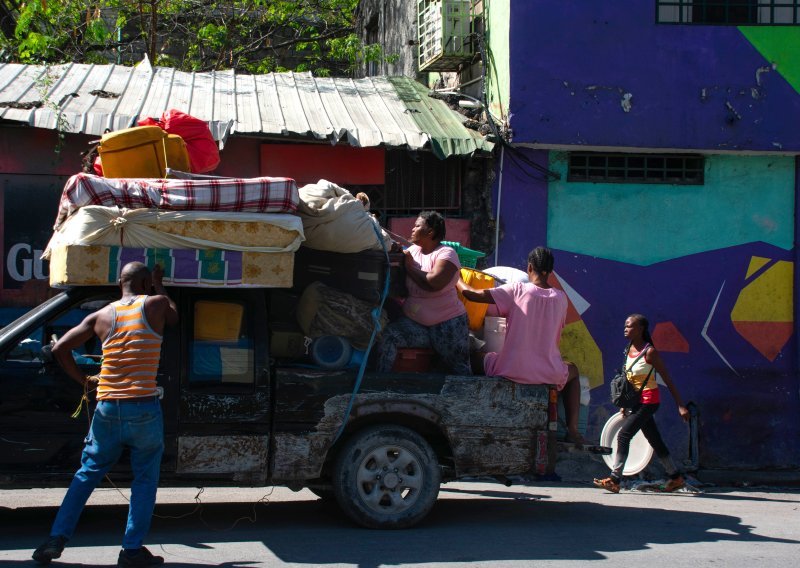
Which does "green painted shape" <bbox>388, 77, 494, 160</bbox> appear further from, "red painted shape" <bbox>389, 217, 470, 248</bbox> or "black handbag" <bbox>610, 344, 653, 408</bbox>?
"black handbag" <bbox>610, 344, 653, 408</bbox>

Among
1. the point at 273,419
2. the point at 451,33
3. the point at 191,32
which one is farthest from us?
the point at 191,32

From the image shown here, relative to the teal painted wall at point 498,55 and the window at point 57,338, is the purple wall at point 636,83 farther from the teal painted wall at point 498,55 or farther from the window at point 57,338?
the window at point 57,338

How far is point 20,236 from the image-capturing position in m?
9.90

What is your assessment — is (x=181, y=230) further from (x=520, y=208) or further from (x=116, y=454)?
(x=520, y=208)

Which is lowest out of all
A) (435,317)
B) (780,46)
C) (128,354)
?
(128,354)

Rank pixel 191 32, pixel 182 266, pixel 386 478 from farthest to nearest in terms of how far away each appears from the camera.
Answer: pixel 191 32 → pixel 386 478 → pixel 182 266

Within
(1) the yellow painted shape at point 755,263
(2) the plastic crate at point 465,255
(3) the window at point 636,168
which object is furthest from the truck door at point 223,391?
(1) the yellow painted shape at point 755,263

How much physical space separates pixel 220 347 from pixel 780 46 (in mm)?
7546

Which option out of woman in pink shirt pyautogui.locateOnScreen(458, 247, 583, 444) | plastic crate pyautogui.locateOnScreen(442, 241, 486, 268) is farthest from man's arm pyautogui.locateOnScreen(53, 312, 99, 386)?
plastic crate pyautogui.locateOnScreen(442, 241, 486, 268)

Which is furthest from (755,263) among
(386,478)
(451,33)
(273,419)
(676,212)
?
(273,419)

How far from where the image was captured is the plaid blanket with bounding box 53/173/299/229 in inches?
237

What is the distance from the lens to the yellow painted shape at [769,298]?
10859 mm

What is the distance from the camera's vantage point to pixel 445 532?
6680mm

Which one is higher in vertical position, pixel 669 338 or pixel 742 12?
pixel 742 12
